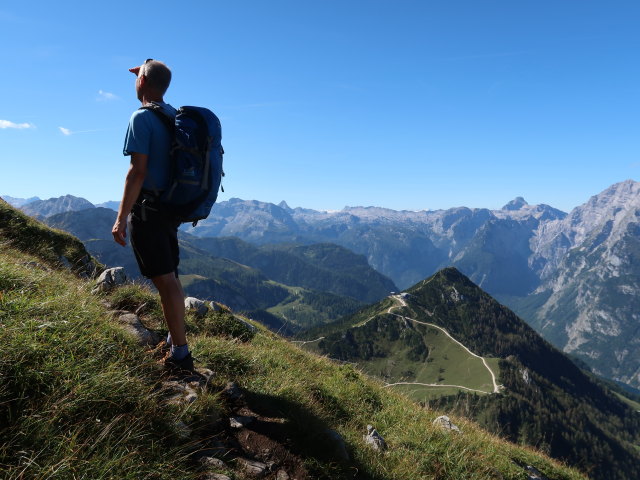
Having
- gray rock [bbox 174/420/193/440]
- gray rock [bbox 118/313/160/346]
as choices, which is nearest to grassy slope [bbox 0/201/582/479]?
gray rock [bbox 174/420/193/440]

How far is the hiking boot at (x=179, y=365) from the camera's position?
20.7 feet

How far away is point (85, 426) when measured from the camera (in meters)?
3.75

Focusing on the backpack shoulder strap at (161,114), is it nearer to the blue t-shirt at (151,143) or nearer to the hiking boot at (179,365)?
the blue t-shirt at (151,143)

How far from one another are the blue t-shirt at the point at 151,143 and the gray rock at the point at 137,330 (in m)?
2.85

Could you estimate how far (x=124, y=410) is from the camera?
4.27 metres

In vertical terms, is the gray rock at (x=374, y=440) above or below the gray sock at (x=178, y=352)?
below

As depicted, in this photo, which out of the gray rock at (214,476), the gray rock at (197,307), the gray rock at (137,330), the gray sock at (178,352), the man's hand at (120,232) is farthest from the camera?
the gray rock at (197,307)

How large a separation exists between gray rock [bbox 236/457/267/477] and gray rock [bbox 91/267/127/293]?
6.74 metres

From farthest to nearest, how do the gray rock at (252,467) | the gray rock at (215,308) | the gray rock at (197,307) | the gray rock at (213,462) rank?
the gray rock at (215,308), the gray rock at (197,307), the gray rock at (252,467), the gray rock at (213,462)

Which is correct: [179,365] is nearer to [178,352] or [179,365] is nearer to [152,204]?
[178,352]

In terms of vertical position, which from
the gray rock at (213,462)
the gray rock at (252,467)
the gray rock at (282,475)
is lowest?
the gray rock at (282,475)

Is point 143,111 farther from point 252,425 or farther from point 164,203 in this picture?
point 252,425

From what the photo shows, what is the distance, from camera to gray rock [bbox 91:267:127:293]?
1005 centimetres

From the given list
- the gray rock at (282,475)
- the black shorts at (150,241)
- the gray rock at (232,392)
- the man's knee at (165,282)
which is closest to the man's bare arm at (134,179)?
the black shorts at (150,241)
